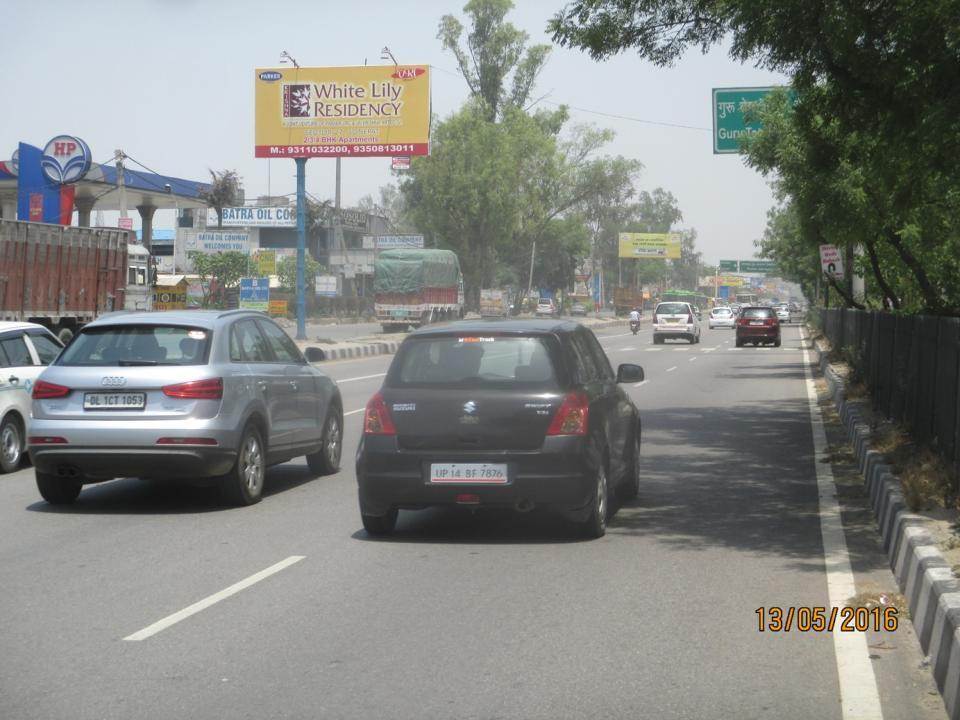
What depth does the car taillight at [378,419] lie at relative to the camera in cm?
888

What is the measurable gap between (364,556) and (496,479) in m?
1.00

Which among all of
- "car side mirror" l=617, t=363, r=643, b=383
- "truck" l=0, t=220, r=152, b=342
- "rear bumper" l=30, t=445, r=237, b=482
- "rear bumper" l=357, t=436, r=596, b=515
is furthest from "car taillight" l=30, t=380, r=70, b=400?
"truck" l=0, t=220, r=152, b=342

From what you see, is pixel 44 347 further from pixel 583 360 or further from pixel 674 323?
A: pixel 674 323

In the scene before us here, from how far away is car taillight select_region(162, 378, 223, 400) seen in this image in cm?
1014

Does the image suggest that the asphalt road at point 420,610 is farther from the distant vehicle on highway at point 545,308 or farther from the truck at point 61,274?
the distant vehicle on highway at point 545,308

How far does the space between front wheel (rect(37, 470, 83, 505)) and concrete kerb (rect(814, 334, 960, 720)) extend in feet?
20.8

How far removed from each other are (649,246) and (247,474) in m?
113

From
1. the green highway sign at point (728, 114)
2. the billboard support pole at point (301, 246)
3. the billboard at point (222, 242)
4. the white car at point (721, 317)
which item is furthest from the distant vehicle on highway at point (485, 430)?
the white car at point (721, 317)

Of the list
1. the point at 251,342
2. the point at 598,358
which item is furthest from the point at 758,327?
the point at 598,358

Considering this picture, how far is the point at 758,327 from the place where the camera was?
Answer: 48.5m

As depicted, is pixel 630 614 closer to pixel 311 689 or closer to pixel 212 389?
pixel 311 689

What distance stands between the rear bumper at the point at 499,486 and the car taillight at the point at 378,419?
0.20ft

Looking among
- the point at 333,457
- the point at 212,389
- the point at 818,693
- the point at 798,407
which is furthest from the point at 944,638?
the point at 798,407
